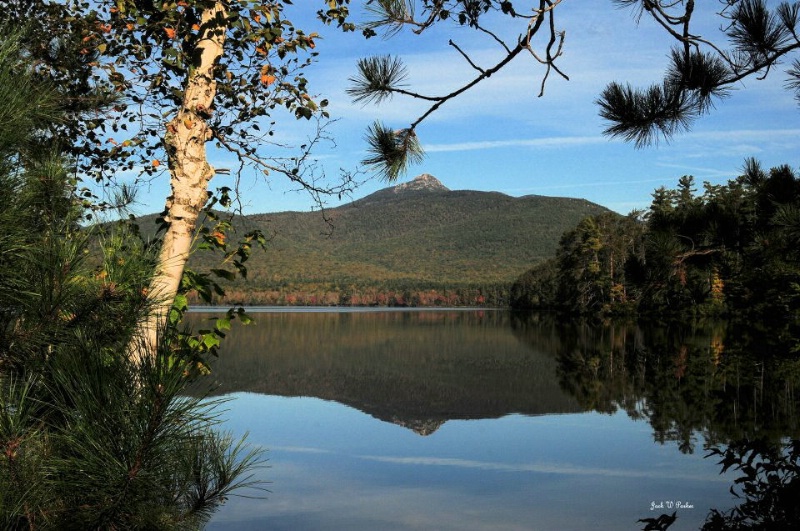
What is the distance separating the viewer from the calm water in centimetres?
739

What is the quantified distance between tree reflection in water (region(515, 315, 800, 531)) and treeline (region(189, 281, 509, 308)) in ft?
274

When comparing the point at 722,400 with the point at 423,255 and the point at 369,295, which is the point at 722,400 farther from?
the point at 423,255

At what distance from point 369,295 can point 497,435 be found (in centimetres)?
10665

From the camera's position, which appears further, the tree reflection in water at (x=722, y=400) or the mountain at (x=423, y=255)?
the mountain at (x=423, y=255)

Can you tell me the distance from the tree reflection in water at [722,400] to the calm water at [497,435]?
0.07 m

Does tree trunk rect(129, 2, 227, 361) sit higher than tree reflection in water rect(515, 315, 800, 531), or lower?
higher

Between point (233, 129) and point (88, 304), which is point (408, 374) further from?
point (88, 304)

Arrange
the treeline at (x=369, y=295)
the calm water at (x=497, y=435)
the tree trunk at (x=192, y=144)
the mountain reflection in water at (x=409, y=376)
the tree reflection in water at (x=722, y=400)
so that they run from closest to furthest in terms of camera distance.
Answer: the tree reflection in water at (x=722, y=400) < the tree trunk at (x=192, y=144) < the calm water at (x=497, y=435) < the mountain reflection in water at (x=409, y=376) < the treeline at (x=369, y=295)

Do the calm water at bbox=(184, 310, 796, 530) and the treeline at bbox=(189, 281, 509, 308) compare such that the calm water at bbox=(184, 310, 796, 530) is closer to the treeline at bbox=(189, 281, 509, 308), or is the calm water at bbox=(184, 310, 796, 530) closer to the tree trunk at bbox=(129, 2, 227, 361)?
the tree trunk at bbox=(129, 2, 227, 361)

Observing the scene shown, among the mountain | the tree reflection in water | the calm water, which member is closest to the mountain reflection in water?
the calm water

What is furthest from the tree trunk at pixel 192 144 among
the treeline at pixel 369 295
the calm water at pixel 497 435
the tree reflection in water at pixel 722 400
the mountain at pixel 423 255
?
the mountain at pixel 423 255

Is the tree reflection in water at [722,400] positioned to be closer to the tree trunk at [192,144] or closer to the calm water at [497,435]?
the calm water at [497,435]

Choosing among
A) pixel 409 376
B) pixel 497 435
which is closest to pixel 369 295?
pixel 409 376

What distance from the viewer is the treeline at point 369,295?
109 m
